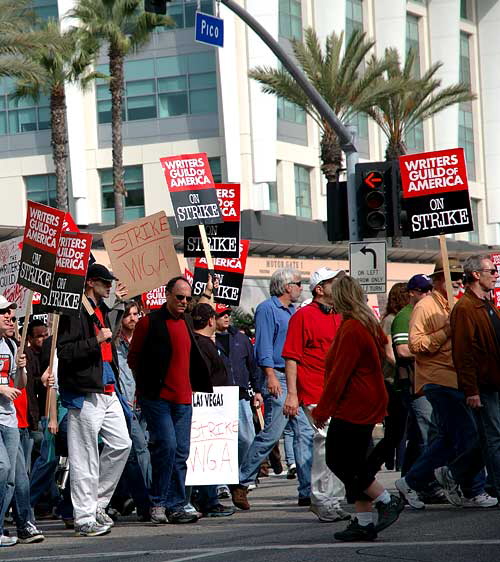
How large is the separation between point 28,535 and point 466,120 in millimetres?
58893

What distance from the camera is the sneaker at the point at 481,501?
1134 cm

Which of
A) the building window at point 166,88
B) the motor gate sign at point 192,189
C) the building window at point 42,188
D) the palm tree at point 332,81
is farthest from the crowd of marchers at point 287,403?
the building window at point 42,188

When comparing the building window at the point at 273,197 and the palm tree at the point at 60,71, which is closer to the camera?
the palm tree at the point at 60,71

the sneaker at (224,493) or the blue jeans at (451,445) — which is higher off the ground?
the blue jeans at (451,445)

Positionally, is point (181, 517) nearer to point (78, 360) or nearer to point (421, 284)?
point (78, 360)

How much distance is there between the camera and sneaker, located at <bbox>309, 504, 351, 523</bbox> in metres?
10.9

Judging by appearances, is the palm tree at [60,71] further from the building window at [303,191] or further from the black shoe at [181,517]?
the black shoe at [181,517]

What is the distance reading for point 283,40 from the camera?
55.2 meters

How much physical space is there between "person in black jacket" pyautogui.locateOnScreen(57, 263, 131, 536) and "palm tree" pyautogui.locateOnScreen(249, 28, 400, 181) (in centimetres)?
3297

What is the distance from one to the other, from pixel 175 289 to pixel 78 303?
33.3 inches

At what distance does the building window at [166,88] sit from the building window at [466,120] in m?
16.7

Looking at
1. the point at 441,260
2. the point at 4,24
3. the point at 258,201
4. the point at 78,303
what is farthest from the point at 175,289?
the point at 258,201

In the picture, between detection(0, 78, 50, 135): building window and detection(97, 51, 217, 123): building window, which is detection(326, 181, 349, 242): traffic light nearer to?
detection(97, 51, 217, 123): building window

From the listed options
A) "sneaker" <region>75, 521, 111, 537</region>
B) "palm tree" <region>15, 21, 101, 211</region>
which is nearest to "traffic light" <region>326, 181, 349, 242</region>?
"sneaker" <region>75, 521, 111, 537</region>
